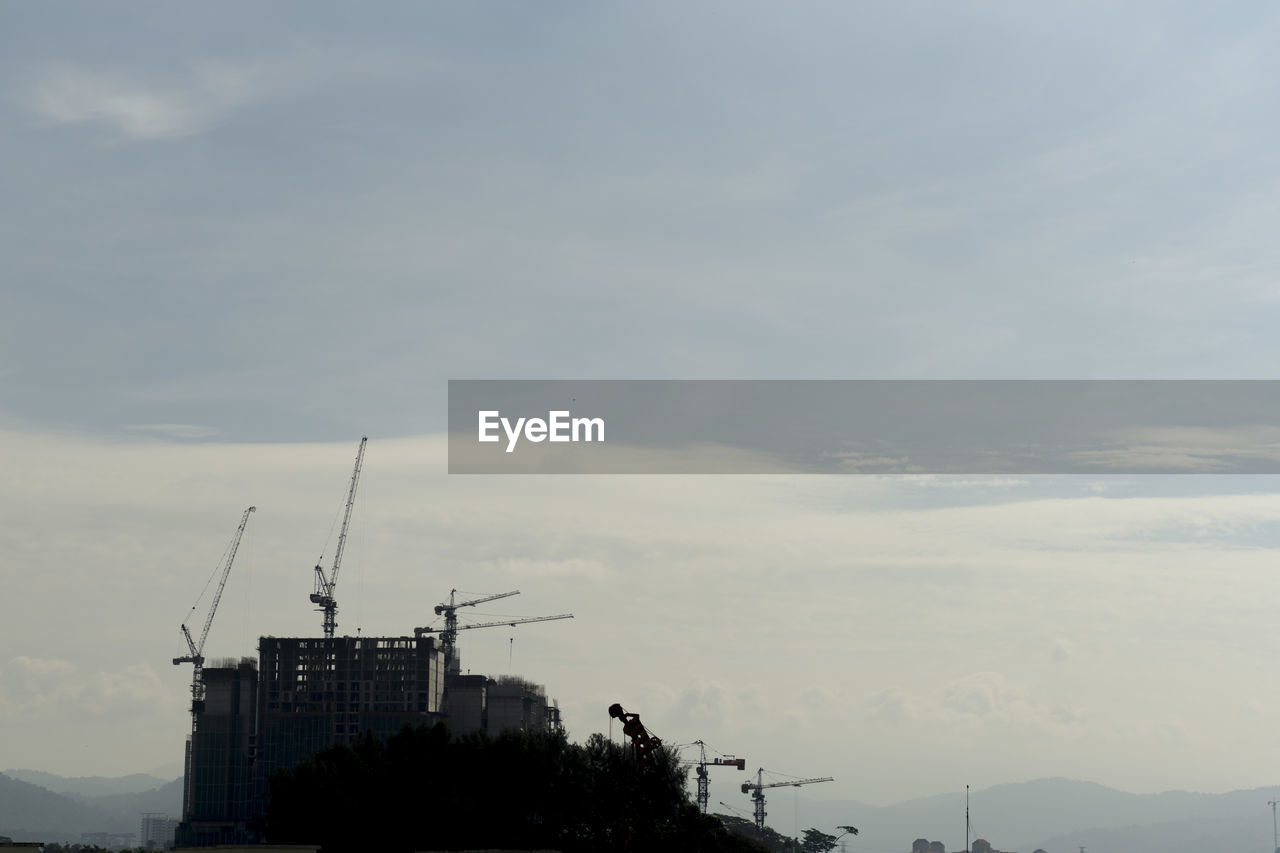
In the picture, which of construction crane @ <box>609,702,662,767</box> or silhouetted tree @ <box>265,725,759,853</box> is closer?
construction crane @ <box>609,702,662,767</box>

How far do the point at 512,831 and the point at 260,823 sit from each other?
40.1m

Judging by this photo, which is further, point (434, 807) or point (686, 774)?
point (686, 774)

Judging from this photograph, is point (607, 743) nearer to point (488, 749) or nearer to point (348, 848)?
point (488, 749)

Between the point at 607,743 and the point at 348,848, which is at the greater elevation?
the point at 607,743

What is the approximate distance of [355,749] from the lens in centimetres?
17588

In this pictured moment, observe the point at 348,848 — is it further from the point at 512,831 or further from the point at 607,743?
the point at 607,743

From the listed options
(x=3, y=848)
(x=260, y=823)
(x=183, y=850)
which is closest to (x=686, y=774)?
(x=260, y=823)

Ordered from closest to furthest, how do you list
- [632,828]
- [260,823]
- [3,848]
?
1. [3,848]
2. [632,828]
3. [260,823]

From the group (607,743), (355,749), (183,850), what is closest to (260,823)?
(355,749)

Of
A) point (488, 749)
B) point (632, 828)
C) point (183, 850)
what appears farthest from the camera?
Answer: point (488, 749)

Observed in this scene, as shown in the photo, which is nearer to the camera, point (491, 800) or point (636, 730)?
point (636, 730)

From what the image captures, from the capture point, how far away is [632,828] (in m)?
156

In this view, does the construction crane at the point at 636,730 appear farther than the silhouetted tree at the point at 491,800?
No

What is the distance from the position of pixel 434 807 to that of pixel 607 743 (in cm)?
2097
